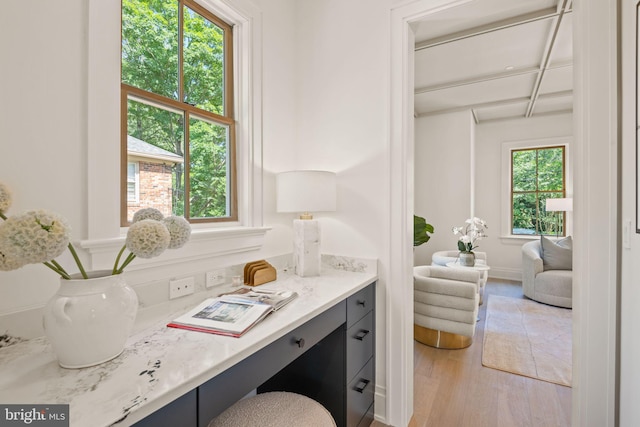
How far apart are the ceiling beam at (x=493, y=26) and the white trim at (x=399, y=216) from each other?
1.32 metres

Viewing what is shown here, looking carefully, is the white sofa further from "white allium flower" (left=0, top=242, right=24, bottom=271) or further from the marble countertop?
"white allium flower" (left=0, top=242, right=24, bottom=271)

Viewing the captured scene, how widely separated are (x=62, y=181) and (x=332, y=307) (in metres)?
1.13

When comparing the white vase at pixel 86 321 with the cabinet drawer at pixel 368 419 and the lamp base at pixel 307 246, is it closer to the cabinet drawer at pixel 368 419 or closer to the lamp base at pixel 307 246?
the lamp base at pixel 307 246

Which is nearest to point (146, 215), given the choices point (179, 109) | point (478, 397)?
point (179, 109)

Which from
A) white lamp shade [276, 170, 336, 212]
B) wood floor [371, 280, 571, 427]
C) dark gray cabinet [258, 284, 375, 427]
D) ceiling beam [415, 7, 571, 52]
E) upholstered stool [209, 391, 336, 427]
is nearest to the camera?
upholstered stool [209, 391, 336, 427]

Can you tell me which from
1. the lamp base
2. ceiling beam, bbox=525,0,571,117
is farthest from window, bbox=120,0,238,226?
ceiling beam, bbox=525,0,571,117

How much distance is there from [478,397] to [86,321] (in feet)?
7.48

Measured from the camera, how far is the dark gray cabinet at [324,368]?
0.89 meters

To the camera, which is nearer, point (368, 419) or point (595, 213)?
point (595, 213)

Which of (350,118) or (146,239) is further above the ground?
(350,118)

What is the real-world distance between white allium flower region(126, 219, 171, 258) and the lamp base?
100cm

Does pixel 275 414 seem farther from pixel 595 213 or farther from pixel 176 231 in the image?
pixel 595 213

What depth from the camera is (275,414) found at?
1.04 m

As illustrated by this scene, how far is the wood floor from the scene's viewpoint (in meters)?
1.82
